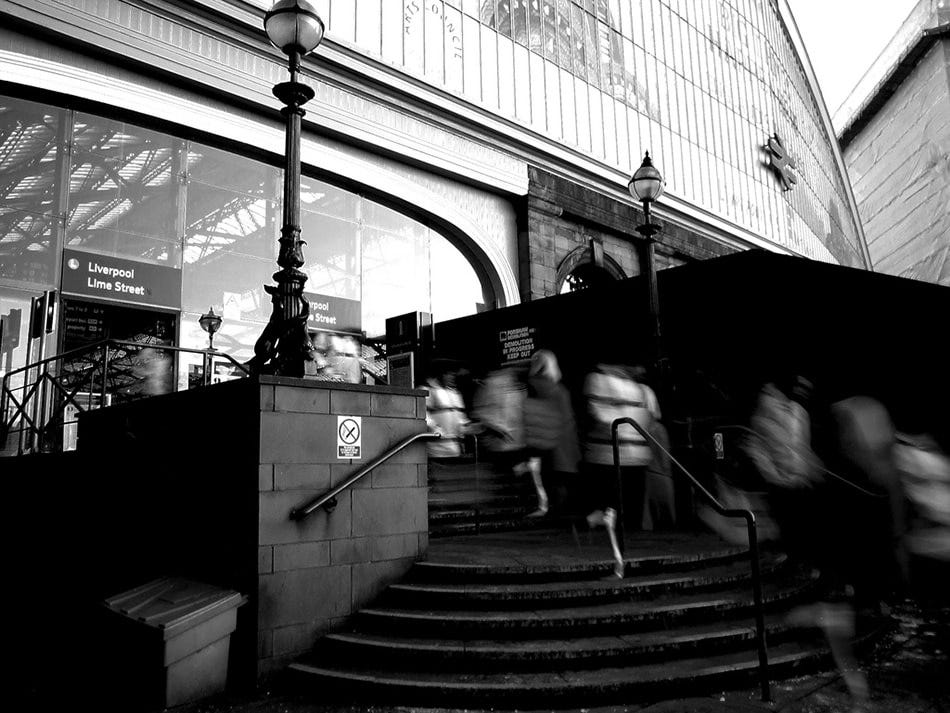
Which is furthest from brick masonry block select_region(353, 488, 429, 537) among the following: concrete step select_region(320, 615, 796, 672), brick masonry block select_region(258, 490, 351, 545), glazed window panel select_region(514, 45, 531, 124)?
glazed window panel select_region(514, 45, 531, 124)

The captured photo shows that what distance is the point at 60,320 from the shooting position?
1130cm

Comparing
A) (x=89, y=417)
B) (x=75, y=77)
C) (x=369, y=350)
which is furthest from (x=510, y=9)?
(x=89, y=417)

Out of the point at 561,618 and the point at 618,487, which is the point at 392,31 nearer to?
the point at 618,487

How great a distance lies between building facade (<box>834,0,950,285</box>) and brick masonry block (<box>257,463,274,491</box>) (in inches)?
1804

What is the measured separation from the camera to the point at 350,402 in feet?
20.6

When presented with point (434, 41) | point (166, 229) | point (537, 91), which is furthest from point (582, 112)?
point (166, 229)

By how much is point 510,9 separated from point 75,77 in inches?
453

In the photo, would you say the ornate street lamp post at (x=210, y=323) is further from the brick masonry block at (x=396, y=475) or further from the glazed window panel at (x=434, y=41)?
the glazed window panel at (x=434, y=41)

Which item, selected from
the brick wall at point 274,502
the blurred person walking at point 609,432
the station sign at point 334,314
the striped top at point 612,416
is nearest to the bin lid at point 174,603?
the brick wall at point 274,502

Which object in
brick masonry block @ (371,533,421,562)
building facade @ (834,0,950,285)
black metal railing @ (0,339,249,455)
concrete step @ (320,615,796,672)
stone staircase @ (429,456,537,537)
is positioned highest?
building facade @ (834,0,950,285)

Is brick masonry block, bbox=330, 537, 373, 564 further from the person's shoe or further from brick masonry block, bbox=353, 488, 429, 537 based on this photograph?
the person's shoe

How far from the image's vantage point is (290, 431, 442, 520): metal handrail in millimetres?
5676

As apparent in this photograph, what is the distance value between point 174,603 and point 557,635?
302 cm

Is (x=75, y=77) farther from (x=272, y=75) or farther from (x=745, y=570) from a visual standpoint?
(x=745, y=570)
